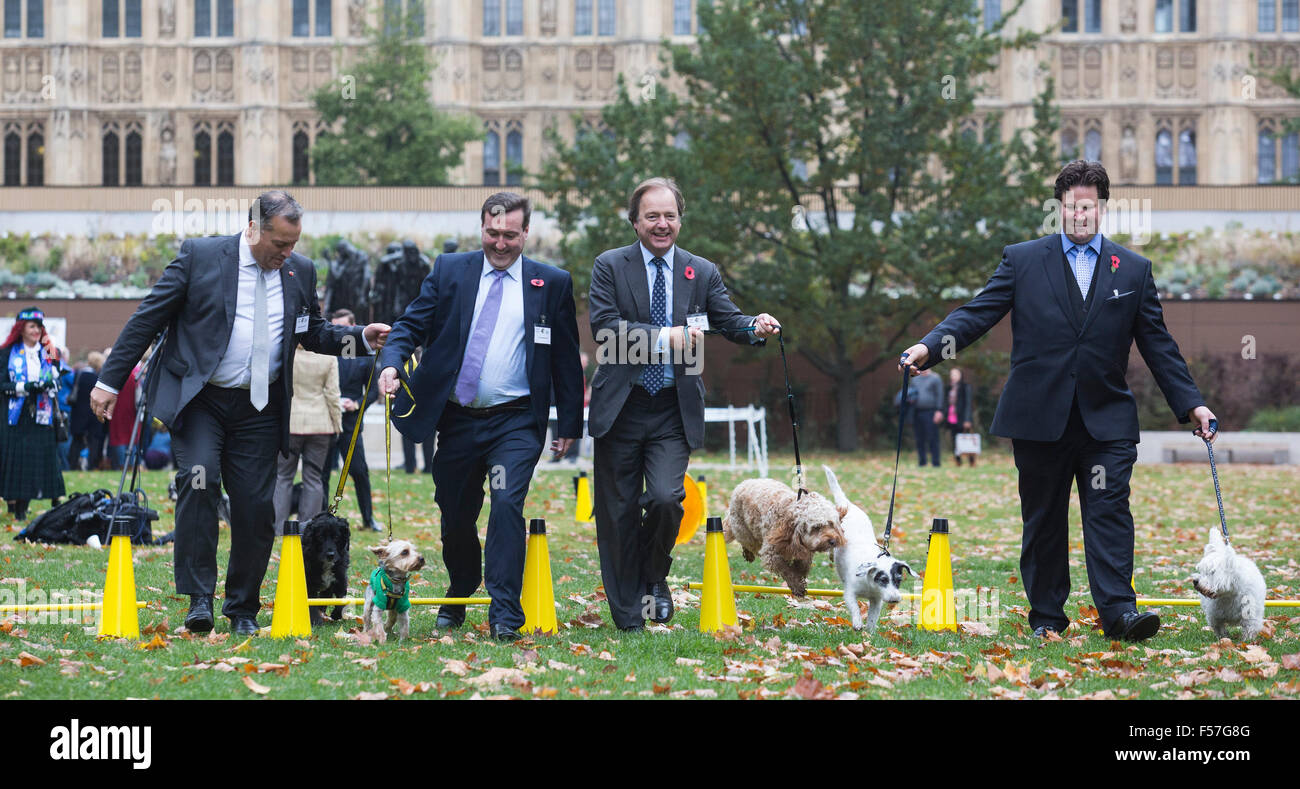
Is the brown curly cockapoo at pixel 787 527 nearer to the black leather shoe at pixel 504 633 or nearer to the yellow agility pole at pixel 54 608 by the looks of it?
the black leather shoe at pixel 504 633

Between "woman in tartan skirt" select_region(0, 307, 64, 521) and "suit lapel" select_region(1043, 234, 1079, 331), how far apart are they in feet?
34.0

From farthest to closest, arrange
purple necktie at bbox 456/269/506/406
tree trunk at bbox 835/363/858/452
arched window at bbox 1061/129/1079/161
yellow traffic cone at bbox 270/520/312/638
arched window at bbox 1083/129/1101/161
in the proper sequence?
1. arched window at bbox 1083/129/1101/161
2. arched window at bbox 1061/129/1079/161
3. tree trunk at bbox 835/363/858/452
4. purple necktie at bbox 456/269/506/406
5. yellow traffic cone at bbox 270/520/312/638

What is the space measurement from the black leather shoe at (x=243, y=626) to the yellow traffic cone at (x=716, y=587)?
228cm

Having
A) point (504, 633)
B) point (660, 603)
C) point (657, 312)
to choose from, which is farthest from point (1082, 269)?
point (504, 633)

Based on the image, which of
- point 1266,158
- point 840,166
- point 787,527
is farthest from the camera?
point 1266,158

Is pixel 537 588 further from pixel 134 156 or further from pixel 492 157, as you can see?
pixel 134 156

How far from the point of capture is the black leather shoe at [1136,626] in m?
7.16

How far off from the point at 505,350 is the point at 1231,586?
3.78 m

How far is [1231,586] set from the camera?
7.23 m

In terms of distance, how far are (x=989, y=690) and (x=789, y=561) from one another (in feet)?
7.15

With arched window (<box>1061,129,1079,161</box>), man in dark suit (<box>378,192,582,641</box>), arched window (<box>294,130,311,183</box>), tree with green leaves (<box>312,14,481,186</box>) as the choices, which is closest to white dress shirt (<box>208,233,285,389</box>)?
man in dark suit (<box>378,192,582,641</box>)

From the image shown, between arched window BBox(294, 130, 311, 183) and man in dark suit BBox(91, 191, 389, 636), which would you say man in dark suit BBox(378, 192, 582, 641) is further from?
arched window BBox(294, 130, 311, 183)

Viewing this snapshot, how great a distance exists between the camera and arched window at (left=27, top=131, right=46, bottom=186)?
5819 cm
